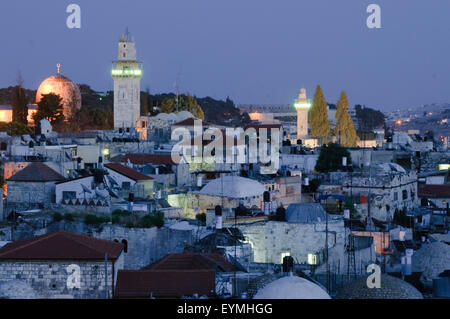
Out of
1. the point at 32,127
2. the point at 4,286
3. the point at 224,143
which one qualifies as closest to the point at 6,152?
the point at 224,143

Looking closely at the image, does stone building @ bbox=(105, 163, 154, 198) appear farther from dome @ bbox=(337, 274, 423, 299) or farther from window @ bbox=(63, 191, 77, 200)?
dome @ bbox=(337, 274, 423, 299)

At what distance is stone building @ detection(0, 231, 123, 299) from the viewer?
15023mm

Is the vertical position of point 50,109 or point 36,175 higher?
point 50,109

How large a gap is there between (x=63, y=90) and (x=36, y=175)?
89.1 ft

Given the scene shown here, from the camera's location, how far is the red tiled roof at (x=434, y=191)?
102 ft

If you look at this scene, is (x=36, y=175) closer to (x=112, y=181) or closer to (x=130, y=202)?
(x=112, y=181)

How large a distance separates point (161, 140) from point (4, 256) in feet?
86.1

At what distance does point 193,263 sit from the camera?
639 inches

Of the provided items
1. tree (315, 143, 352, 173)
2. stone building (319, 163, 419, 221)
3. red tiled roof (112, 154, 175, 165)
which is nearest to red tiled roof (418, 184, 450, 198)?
stone building (319, 163, 419, 221)

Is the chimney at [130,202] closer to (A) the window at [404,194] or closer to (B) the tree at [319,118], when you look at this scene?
(A) the window at [404,194]

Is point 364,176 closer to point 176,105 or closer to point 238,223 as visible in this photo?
point 238,223

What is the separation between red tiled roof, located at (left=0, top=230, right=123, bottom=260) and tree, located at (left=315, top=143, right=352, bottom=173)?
20.3 metres

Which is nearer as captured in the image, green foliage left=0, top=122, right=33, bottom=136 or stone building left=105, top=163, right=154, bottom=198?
stone building left=105, top=163, right=154, bottom=198

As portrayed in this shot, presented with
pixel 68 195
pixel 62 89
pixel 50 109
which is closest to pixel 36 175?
pixel 68 195
